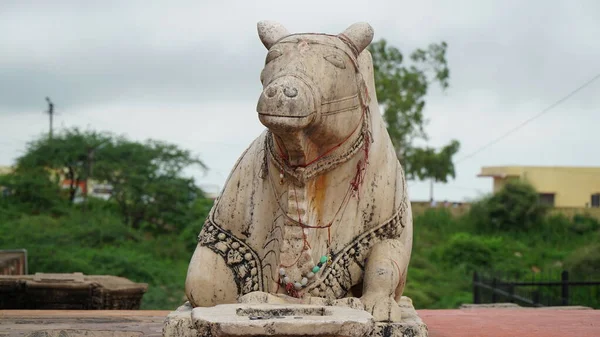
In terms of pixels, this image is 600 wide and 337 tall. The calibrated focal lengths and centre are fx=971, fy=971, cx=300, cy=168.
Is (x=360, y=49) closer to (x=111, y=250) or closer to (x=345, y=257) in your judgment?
(x=345, y=257)

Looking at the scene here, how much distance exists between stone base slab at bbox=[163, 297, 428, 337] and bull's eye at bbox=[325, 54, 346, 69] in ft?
3.19

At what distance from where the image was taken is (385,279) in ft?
13.0

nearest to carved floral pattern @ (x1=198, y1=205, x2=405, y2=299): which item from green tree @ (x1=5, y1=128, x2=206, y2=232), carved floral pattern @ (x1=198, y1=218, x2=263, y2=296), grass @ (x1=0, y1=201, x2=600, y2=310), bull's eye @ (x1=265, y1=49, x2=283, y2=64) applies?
Answer: carved floral pattern @ (x1=198, y1=218, x2=263, y2=296)

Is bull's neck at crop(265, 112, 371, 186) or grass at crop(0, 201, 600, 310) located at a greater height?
bull's neck at crop(265, 112, 371, 186)

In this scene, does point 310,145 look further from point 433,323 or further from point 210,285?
point 433,323

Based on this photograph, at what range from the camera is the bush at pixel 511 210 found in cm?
2298

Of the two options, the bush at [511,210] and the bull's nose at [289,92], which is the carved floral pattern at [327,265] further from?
the bush at [511,210]

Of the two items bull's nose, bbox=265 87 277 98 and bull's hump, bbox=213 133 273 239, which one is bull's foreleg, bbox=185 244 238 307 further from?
bull's nose, bbox=265 87 277 98

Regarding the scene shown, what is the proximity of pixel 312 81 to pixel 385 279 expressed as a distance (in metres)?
0.87

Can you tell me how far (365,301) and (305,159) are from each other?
63cm

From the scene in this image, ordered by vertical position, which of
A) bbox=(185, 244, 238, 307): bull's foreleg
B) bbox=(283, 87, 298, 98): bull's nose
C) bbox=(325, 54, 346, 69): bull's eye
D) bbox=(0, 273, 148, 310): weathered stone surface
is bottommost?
bbox=(0, 273, 148, 310): weathered stone surface

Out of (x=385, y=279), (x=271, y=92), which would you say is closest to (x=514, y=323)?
(x=385, y=279)

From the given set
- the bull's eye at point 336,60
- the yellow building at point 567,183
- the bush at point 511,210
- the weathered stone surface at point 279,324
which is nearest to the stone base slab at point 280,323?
the weathered stone surface at point 279,324

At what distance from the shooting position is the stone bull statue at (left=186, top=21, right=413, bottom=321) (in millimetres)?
3902
